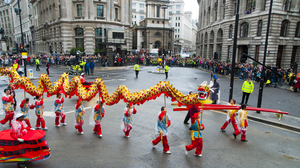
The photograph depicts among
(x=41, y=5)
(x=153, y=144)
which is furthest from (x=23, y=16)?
(x=153, y=144)

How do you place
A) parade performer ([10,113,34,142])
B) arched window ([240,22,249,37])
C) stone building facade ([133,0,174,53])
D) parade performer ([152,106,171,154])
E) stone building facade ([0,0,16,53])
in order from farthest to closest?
stone building facade ([0,0,16,53])
stone building facade ([133,0,174,53])
arched window ([240,22,249,37])
parade performer ([152,106,171,154])
parade performer ([10,113,34,142])

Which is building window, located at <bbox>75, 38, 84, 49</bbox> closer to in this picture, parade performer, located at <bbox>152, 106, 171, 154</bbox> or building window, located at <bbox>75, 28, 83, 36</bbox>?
building window, located at <bbox>75, 28, 83, 36</bbox>

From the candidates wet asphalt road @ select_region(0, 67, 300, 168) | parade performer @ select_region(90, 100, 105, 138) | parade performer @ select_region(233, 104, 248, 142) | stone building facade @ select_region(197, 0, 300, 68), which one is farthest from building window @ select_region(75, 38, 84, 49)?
parade performer @ select_region(233, 104, 248, 142)

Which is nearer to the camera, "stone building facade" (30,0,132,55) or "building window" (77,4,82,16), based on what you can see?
"stone building facade" (30,0,132,55)

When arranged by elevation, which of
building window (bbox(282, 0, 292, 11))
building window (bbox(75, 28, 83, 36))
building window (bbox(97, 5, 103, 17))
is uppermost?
building window (bbox(97, 5, 103, 17))

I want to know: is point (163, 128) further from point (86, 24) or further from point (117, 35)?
point (86, 24)

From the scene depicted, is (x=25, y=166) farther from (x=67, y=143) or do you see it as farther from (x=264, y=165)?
(x=264, y=165)

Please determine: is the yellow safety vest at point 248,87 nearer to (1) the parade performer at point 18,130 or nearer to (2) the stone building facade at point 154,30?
(1) the parade performer at point 18,130

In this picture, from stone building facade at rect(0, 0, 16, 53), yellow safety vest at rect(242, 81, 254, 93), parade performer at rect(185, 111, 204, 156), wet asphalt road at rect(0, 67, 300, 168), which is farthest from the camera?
stone building facade at rect(0, 0, 16, 53)

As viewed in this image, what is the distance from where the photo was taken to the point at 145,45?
71.1 metres

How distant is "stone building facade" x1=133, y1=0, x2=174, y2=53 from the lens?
6762 centimetres

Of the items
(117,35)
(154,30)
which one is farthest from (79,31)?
(154,30)

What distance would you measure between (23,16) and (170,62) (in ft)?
241

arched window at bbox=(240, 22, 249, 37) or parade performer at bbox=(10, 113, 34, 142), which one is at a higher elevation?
arched window at bbox=(240, 22, 249, 37)
